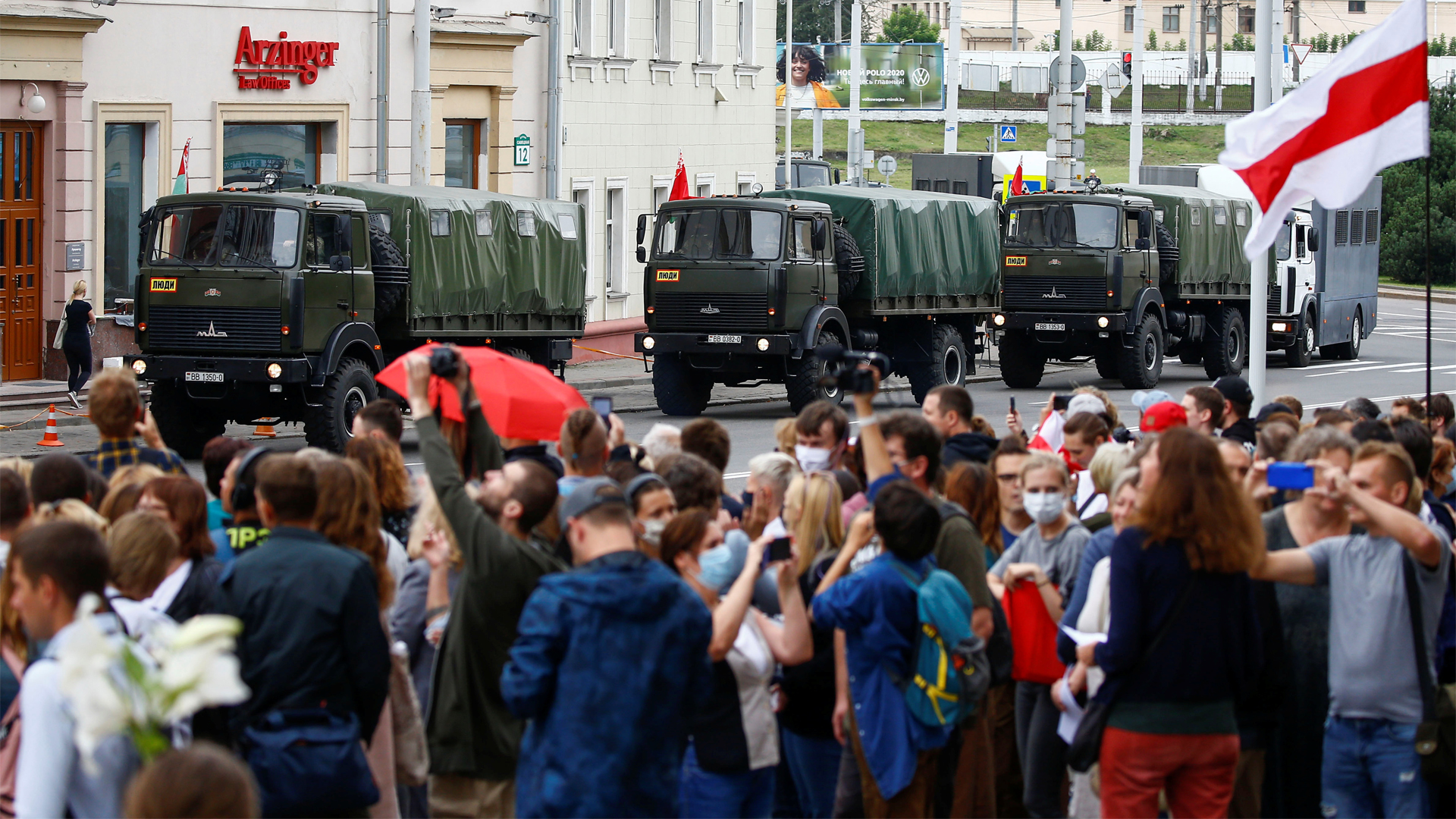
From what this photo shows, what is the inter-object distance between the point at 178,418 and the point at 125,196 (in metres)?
7.53

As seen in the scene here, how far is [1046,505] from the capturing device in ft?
22.5

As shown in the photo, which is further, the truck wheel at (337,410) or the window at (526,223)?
the window at (526,223)

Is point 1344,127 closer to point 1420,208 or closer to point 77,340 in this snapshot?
point 77,340

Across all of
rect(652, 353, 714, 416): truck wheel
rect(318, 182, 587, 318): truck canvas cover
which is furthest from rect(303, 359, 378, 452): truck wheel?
rect(652, 353, 714, 416): truck wheel

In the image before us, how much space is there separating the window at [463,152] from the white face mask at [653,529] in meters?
26.3

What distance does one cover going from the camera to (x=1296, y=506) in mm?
6402

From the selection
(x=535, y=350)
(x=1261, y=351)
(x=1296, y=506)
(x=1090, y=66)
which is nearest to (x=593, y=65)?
(x=535, y=350)

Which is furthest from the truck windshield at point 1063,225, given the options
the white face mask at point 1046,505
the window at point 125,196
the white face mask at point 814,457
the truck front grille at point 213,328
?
the white face mask at point 1046,505

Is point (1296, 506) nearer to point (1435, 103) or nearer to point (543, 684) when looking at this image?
point (543, 684)

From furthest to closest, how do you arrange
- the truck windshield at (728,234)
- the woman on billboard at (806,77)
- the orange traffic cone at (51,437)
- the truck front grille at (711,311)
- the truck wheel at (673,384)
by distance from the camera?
the woman on billboard at (806,77) → the truck wheel at (673,384) → the truck windshield at (728,234) → the truck front grille at (711,311) → the orange traffic cone at (51,437)

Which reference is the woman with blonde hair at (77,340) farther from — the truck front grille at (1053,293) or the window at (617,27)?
the window at (617,27)

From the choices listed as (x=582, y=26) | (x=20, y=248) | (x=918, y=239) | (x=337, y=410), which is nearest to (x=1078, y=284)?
(x=918, y=239)

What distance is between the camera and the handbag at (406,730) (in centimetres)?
599

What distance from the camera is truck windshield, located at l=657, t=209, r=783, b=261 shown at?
78.6 ft
